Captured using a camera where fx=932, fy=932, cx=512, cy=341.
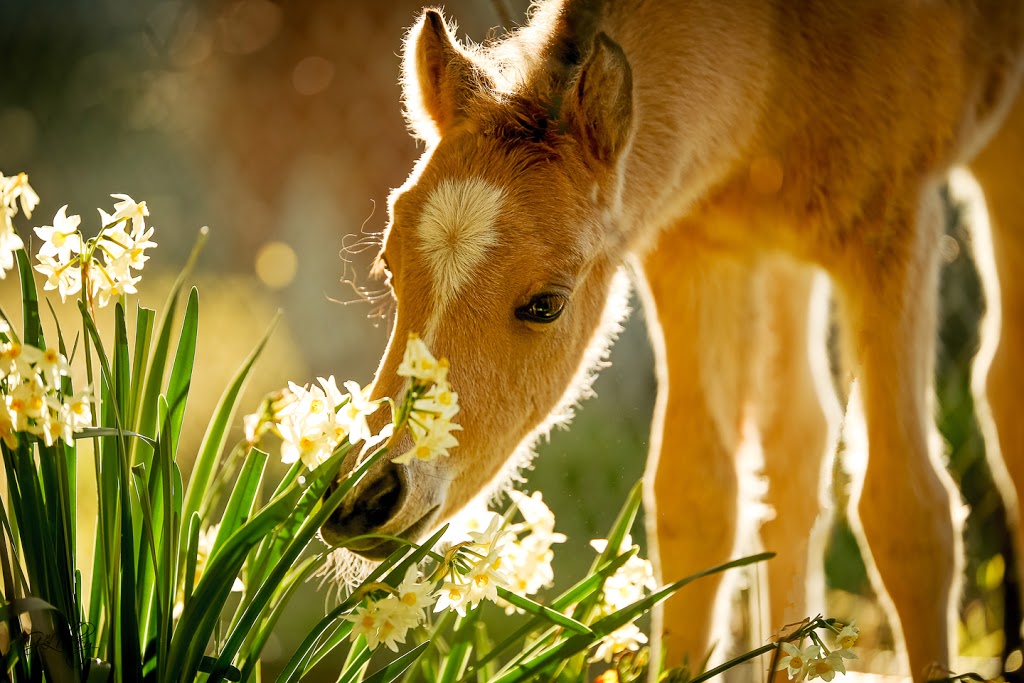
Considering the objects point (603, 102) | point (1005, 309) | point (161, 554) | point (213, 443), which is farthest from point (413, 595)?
point (1005, 309)

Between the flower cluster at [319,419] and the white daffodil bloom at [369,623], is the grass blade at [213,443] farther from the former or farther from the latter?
the white daffodil bloom at [369,623]

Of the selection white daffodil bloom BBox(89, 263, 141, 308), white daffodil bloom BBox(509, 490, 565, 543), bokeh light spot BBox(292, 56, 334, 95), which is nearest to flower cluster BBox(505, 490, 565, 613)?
white daffodil bloom BBox(509, 490, 565, 543)

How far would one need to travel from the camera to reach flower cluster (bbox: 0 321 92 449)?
91cm

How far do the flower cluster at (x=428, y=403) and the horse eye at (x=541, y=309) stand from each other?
0.51 metres

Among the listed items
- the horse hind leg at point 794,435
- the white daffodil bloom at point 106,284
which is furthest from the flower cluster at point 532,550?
the horse hind leg at point 794,435

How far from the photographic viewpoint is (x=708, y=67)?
1790 mm

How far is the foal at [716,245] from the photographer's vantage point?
1.44 meters

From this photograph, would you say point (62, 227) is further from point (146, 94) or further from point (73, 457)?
point (146, 94)

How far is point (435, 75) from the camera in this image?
1627 millimetres

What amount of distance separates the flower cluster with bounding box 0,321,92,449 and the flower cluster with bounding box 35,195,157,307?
15 cm

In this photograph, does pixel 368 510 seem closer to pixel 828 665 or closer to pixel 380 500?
pixel 380 500

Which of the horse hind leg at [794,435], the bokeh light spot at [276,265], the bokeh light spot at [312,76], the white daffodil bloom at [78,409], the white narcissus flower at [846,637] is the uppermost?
the bokeh light spot at [312,76]

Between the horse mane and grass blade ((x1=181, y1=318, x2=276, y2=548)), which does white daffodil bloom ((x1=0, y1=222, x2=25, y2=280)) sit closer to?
grass blade ((x1=181, y1=318, x2=276, y2=548))

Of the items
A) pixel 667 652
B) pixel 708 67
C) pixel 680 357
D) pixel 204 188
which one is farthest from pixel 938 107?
pixel 204 188
